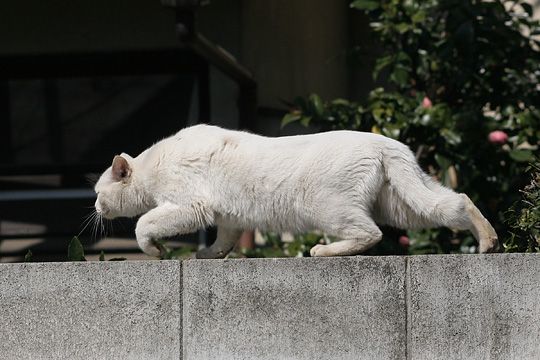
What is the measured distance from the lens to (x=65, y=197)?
947cm

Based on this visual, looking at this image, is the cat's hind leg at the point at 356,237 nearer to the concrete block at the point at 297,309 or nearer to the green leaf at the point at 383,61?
the concrete block at the point at 297,309

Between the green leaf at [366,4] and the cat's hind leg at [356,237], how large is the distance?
10.7 feet

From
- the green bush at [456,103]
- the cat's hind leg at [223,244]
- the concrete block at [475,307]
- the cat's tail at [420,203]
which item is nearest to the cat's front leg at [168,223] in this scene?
the cat's hind leg at [223,244]

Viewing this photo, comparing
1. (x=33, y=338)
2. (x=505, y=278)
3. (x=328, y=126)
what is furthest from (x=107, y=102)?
(x=505, y=278)

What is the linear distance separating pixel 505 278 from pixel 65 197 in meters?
5.63

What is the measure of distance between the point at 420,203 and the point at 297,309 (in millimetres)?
760

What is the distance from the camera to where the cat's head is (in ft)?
18.0

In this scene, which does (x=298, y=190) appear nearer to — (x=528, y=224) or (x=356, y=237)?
(x=356, y=237)

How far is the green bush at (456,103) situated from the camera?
744 centimetres

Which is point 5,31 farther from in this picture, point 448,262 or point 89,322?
point 448,262

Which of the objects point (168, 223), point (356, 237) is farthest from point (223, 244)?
point (356, 237)

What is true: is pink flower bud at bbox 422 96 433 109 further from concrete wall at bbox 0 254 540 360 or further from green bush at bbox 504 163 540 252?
concrete wall at bbox 0 254 540 360

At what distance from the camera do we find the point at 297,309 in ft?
15.3

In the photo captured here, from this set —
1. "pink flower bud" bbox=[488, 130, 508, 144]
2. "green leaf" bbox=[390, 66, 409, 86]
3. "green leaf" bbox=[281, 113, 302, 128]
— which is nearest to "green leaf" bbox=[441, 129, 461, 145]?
"pink flower bud" bbox=[488, 130, 508, 144]
